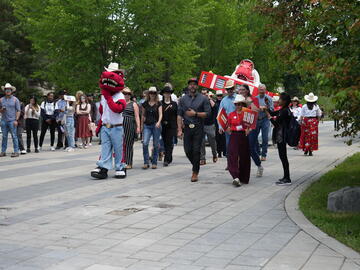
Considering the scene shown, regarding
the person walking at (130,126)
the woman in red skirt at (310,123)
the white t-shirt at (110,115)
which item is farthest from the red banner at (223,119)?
the woman in red skirt at (310,123)

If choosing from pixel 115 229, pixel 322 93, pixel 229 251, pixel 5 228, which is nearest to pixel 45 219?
pixel 5 228

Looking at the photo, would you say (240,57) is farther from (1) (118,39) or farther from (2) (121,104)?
(2) (121,104)

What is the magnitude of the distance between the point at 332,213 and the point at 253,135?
179 inches

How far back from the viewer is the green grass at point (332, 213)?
6309mm

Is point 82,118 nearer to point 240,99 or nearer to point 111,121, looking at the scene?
point 111,121

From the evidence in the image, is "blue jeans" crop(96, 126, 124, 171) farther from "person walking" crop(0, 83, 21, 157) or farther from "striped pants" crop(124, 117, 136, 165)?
"person walking" crop(0, 83, 21, 157)

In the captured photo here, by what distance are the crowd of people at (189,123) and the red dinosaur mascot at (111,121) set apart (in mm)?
314

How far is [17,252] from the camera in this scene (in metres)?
5.66

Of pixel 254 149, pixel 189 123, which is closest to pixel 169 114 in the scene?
pixel 189 123

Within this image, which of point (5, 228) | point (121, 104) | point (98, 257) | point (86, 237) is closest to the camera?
point (98, 257)

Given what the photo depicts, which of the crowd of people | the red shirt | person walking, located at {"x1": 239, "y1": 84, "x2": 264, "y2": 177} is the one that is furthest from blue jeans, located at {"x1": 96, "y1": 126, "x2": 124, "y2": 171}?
person walking, located at {"x1": 239, "y1": 84, "x2": 264, "y2": 177}

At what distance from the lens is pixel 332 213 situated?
736 centimetres

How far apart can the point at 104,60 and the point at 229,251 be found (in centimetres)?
1907

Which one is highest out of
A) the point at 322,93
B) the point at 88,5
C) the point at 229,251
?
the point at 88,5
